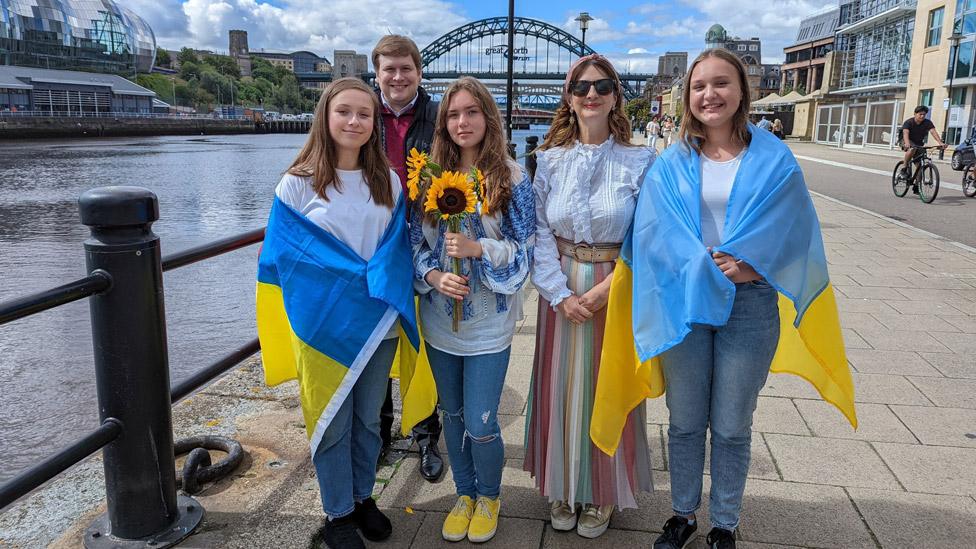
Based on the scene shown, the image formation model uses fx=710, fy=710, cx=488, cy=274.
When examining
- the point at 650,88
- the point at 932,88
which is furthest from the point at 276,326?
the point at 650,88

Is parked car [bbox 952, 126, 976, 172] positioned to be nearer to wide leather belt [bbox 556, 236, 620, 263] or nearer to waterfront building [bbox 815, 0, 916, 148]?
wide leather belt [bbox 556, 236, 620, 263]

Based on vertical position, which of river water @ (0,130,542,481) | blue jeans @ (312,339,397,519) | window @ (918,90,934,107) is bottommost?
river water @ (0,130,542,481)

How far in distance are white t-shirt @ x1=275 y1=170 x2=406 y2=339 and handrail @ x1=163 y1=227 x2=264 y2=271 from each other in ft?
1.72

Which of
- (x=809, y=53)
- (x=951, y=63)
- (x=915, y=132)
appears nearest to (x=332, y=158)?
(x=915, y=132)

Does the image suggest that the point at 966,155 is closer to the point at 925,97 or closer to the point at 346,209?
the point at 346,209

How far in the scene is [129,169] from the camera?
103ft

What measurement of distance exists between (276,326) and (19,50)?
3826 inches

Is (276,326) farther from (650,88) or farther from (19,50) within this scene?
(650,88)

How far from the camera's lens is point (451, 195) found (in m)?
2.29

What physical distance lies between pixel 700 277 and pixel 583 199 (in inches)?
20.4

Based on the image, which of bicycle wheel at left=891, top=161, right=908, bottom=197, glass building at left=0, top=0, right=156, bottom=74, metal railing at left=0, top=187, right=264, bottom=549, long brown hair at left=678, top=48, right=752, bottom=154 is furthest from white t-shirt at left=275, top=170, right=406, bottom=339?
glass building at left=0, top=0, right=156, bottom=74

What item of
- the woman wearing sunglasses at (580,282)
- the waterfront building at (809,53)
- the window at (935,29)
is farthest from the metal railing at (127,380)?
the waterfront building at (809,53)

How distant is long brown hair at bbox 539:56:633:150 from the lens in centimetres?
249

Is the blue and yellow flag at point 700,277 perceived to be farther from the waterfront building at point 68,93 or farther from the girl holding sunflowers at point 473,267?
the waterfront building at point 68,93
